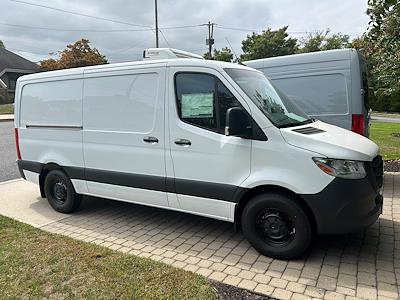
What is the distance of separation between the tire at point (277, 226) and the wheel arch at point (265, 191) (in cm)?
4

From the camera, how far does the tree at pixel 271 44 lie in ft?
153

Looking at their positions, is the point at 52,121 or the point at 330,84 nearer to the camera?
the point at 52,121

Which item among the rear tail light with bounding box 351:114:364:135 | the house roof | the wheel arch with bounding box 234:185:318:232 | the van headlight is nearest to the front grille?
the van headlight

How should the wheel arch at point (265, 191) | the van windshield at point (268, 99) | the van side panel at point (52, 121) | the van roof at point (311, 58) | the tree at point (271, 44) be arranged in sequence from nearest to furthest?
the wheel arch at point (265, 191) → the van windshield at point (268, 99) → the van side panel at point (52, 121) → the van roof at point (311, 58) → the tree at point (271, 44)

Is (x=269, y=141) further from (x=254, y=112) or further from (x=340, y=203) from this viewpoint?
(x=340, y=203)

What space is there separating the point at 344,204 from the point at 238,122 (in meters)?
1.34

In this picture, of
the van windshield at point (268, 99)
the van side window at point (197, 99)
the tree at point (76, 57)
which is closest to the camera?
the van windshield at point (268, 99)

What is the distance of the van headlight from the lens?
340 centimetres

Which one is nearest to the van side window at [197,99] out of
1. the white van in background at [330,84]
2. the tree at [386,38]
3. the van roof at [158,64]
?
the van roof at [158,64]

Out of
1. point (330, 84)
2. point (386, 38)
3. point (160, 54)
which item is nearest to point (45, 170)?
point (160, 54)

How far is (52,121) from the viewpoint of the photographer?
536 centimetres

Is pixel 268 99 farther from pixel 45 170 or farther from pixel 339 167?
pixel 45 170

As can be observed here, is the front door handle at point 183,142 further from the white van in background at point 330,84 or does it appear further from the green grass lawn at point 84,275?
the white van in background at point 330,84

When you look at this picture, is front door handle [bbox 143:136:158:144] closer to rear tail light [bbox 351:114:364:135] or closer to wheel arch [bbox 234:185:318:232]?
wheel arch [bbox 234:185:318:232]
